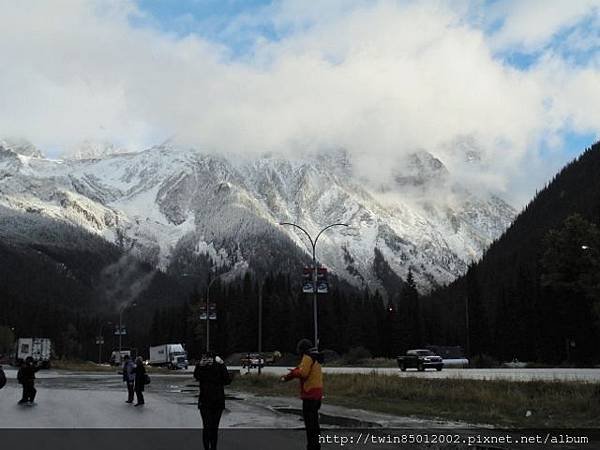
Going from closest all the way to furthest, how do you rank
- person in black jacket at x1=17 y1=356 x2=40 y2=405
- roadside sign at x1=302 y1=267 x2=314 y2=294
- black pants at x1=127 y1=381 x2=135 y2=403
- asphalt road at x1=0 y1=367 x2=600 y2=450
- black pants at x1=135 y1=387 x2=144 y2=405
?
asphalt road at x1=0 y1=367 x2=600 y2=450
black pants at x1=135 y1=387 x2=144 y2=405
person in black jacket at x1=17 y1=356 x2=40 y2=405
black pants at x1=127 y1=381 x2=135 y2=403
roadside sign at x1=302 y1=267 x2=314 y2=294

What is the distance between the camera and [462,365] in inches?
2694

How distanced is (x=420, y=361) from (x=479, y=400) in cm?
3204

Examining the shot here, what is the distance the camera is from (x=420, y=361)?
181 ft

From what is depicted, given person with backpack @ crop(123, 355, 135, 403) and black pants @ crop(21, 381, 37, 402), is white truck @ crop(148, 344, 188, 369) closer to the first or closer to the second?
person with backpack @ crop(123, 355, 135, 403)

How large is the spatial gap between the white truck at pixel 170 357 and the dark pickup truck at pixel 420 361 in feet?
156

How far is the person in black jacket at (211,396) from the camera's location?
13.2 m

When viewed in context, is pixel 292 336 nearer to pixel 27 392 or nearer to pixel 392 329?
pixel 392 329

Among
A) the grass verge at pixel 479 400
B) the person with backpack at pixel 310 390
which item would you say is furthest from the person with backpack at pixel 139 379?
the person with backpack at pixel 310 390

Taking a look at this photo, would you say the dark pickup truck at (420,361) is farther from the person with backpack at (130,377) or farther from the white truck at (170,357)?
the white truck at (170,357)

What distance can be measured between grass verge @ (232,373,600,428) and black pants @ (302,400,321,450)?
7.37 m

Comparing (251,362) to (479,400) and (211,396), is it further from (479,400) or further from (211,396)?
(211,396)

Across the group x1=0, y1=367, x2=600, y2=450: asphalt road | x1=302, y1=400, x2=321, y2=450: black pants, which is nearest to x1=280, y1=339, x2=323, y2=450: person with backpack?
x1=302, y1=400, x2=321, y2=450: black pants

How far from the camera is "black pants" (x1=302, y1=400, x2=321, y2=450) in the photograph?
40.8 feet

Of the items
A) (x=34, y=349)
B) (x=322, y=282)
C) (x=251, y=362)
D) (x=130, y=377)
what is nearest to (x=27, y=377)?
(x=130, y=377)
